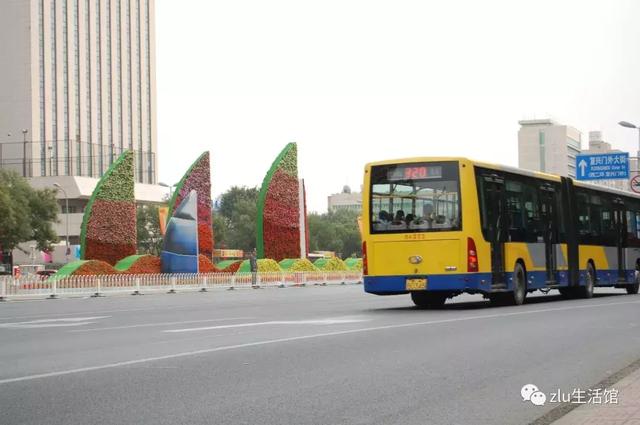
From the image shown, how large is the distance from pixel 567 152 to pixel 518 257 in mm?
179496

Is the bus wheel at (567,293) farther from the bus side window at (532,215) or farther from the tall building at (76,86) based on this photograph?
the tall building at (76,86)

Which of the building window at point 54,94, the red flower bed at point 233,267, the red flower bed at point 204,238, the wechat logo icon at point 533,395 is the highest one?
the building window at point 54,94

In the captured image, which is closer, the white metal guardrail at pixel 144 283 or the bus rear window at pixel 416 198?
the bus rear window at pixel 416 198

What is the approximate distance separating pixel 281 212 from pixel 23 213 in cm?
2440

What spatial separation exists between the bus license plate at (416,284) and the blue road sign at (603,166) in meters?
40.2

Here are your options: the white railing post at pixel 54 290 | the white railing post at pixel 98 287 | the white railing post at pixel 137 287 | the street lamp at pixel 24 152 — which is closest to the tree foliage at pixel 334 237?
the street lamp at pixel 24 152

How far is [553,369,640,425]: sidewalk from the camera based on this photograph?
713cm

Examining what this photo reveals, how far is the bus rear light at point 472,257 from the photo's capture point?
858 inches

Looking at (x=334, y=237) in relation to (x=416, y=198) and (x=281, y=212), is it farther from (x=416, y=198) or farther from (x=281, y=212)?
(x=416, y=198)

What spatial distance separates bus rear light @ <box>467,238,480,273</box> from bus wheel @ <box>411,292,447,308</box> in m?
2.89

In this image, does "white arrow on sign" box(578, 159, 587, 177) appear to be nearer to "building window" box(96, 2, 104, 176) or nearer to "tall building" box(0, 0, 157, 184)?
"tall building" box(0, 0, 157, 184)

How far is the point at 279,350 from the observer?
12336 mm

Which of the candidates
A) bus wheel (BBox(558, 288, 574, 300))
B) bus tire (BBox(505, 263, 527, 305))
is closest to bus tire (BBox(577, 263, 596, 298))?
bus wheel (BBox(558, 288, 574, 300))

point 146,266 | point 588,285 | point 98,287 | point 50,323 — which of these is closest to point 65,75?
point 146,266
